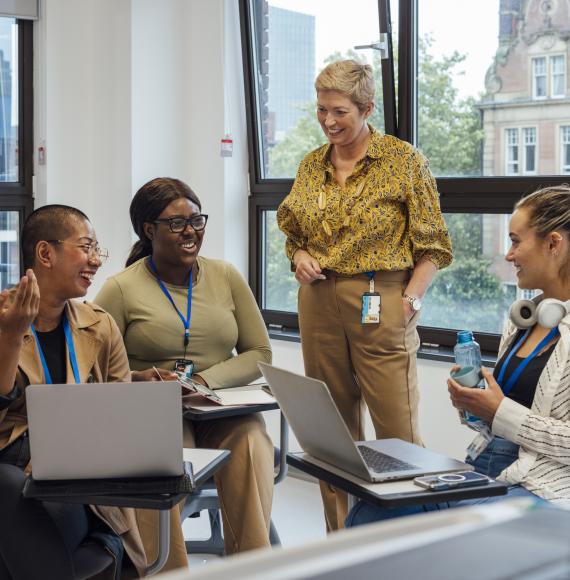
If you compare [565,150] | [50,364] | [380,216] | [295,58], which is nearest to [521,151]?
[565,150]

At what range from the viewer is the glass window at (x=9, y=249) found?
5.22 m

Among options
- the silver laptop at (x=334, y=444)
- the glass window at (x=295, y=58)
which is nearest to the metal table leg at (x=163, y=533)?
the silver laptop at (x=334, y=444)

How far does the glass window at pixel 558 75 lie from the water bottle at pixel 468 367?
174cm

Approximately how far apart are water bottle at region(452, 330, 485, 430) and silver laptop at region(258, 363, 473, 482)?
0.20 meters

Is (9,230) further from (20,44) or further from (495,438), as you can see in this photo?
(495,438)

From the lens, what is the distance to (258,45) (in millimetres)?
4996

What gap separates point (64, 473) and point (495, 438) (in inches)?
40.2

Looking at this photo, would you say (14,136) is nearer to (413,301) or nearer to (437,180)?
(437,180)

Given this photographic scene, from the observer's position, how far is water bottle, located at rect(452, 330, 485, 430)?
2.21m

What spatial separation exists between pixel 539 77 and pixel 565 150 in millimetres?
316

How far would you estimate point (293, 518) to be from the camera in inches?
158

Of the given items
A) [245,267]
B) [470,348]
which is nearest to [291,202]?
[470,348]

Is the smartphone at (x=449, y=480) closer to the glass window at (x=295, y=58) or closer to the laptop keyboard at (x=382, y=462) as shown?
the laptop keyboard at (x=382, y=462)

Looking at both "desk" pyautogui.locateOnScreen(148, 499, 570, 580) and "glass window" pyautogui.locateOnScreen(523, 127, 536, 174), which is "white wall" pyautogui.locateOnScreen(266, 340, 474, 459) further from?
"desk" pyautogui.locateOnScreen(148, 499, 570, 580)
